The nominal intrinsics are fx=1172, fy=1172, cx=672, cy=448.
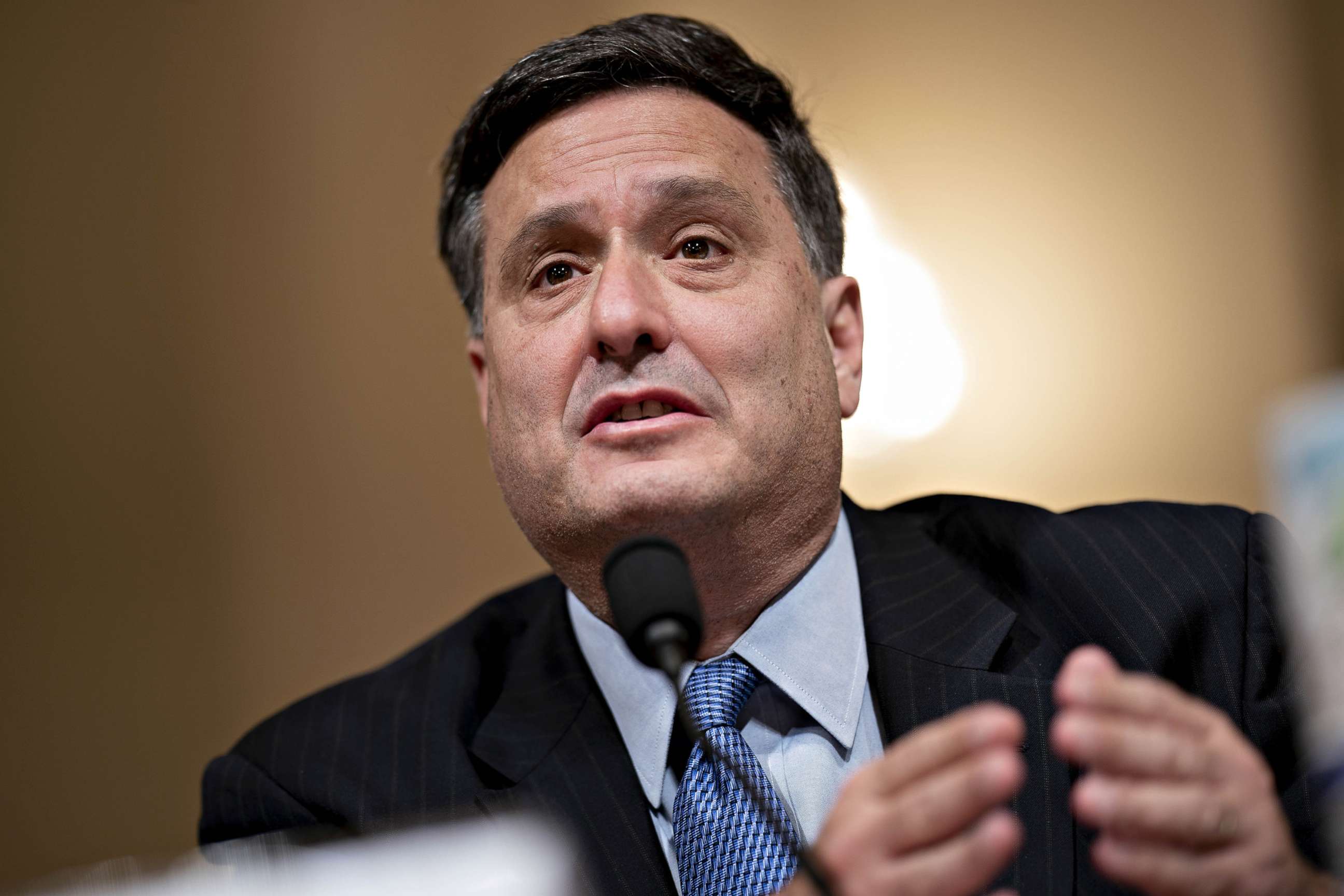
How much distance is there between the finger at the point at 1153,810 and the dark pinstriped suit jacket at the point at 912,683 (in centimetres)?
35

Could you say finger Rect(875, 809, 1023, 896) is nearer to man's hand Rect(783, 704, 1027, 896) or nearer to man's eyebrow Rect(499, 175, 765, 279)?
man's hand Rect(783, 704, 1027, 896)

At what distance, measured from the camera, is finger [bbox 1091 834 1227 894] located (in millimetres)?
713

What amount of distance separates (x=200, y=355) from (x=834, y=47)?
1.55 meters

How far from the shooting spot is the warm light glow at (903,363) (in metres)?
2.55

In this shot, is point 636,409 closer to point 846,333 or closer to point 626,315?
point 626,315

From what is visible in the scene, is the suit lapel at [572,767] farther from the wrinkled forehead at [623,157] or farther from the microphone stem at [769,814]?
the wrinkled forehead at [623,157]

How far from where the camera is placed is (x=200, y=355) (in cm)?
248

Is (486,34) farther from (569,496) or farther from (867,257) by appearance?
(569,496)

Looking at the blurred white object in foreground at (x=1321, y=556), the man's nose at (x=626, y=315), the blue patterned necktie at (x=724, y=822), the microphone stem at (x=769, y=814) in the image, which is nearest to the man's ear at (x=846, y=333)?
the man's nose at (x=626, y=315)

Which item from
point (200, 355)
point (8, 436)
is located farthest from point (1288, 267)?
point (8, 436)

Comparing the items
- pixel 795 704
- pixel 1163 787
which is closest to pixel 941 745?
pixel 1163 787

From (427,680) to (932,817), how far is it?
0.94 metres

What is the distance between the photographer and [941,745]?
707 mm

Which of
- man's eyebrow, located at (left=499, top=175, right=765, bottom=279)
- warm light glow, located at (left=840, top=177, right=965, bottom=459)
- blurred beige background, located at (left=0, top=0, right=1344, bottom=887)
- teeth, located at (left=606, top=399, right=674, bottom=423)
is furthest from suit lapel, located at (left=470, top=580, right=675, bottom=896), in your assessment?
warm light glow, located at (left=840, top=177, right=965, bottom=459)
